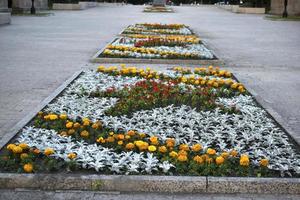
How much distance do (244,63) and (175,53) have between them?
1995 millimetres

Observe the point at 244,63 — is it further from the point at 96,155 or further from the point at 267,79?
the point at 96,155

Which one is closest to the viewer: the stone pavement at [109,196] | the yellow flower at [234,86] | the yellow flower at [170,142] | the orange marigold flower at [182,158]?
the stone pavement at [109,196]

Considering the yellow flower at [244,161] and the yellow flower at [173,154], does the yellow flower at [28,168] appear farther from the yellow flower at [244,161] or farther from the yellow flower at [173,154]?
the yellow flower at [244,161]

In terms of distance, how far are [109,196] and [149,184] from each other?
42 centimetres

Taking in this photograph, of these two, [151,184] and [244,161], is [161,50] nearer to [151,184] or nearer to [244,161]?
[244,161]

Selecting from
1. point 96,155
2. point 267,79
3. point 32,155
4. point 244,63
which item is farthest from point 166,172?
point 244,63

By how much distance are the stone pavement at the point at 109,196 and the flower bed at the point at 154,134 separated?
29 cm

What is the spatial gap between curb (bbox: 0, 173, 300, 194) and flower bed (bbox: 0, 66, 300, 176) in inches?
6.9

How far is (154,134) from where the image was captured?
589 cm

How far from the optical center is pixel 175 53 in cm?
1296

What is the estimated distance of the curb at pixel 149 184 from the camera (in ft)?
14.8

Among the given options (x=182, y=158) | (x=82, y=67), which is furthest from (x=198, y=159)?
(x=82, y=67)

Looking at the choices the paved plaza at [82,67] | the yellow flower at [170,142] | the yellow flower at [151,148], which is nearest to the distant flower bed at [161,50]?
the paved plaza at [82,67]

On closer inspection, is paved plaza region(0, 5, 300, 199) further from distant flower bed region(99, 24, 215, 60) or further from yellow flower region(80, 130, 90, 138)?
yellow flower region(80, 130, 90, 138)
